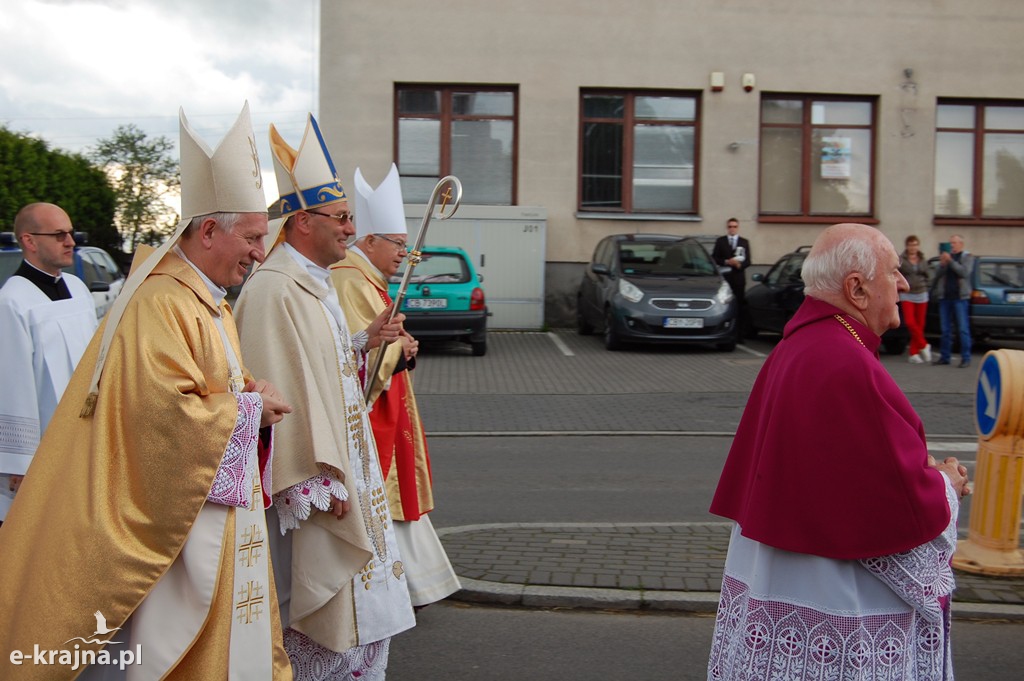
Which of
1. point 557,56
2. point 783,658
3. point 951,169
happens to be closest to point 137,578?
point 783,658

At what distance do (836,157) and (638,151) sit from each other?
4037mm

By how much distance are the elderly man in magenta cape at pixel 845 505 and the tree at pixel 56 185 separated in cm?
1846

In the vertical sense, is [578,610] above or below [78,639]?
below

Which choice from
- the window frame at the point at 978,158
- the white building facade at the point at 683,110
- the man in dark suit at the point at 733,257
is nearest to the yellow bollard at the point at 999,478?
the man in dark suit at the point at 733,257

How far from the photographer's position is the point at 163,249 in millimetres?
3225

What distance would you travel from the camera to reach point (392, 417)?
511 cm

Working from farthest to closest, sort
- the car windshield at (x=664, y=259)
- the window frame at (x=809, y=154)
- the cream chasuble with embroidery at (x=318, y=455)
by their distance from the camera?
the window frame at (x=809, y=154) < the car windshield at (x=664, y=259) < the cream chasuble with embroidery at (x=318, y=455)

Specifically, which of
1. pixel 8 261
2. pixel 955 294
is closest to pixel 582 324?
pixel 955 294

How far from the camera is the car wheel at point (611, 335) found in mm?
17297

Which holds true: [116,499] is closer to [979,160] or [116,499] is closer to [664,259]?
[664,259]

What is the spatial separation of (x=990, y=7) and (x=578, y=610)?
20012 mm

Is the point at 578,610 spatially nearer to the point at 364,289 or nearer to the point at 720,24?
the point at 364,289

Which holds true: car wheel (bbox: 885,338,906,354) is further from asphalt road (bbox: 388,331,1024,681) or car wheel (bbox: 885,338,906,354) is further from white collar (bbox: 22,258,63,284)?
white collar (bbox: 22,258,63,284)

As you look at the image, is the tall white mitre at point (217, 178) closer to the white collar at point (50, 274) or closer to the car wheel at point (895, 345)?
the white collar at point (50, 274)
